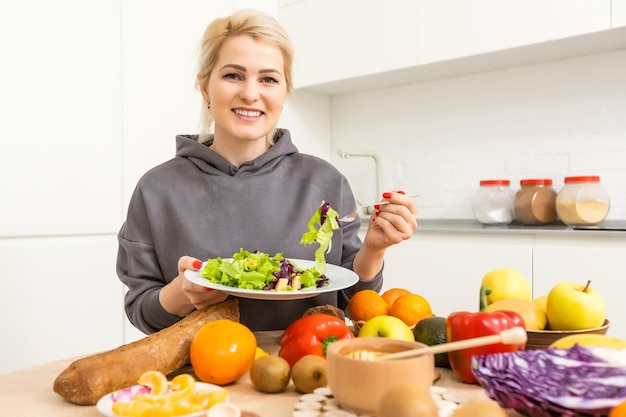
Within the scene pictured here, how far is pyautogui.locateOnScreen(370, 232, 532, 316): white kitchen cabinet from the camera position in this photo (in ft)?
9.34

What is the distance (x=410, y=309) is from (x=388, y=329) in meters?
0.16

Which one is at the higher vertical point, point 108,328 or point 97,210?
point 97,210

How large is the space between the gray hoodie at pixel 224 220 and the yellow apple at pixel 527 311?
21.9 inches

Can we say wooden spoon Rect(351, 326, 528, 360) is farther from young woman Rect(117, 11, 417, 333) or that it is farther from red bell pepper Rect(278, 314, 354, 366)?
young woman Rect(117, 11, 417, 333)

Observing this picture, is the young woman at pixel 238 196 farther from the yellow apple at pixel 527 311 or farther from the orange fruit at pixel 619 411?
the orange fruit at pixel 619 411

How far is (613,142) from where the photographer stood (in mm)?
3043

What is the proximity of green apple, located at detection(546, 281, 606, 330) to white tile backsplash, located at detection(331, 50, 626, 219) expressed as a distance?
2.26m

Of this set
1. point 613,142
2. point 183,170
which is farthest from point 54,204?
point 613,142

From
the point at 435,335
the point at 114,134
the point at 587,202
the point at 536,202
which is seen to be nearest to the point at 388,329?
the point at 435,335

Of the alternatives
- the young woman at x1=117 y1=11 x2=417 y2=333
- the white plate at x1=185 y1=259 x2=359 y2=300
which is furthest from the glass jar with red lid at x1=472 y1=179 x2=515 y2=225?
the white plate at x1=185 y1=259 x2=359 y2=300

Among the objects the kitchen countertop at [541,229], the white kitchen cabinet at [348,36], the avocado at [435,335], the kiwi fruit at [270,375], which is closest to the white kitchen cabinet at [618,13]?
the kitchen countertop at [541,229]

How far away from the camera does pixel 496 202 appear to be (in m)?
3.11

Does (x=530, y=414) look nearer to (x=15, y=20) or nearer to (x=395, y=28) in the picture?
(x=15, y=20)

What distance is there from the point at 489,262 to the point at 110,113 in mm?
1968
